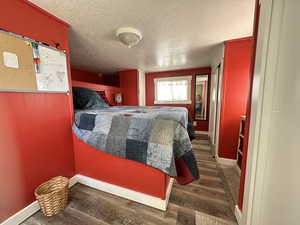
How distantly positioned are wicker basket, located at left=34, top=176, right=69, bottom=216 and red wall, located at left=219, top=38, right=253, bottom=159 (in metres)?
2.48

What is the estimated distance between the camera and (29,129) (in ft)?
3.87

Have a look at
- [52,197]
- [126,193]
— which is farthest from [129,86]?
[52,197]

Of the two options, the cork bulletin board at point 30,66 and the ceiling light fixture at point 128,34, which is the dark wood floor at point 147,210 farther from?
the ceiling light fixture at point 128,34

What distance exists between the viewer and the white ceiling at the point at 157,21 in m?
1.15

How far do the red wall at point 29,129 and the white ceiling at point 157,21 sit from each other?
0.64 ft

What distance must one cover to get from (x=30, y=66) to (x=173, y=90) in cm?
357

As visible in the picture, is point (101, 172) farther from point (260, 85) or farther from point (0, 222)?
point (260, 85)

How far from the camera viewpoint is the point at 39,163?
1275 mm

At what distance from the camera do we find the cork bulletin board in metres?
1.00

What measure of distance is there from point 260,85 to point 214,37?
1426 mm

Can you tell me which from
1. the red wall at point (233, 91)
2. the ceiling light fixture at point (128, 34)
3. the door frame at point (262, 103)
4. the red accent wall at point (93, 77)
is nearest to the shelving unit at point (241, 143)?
the red wall at point (233, 91)

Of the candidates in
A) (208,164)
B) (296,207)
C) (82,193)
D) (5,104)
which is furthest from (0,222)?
(208,164)

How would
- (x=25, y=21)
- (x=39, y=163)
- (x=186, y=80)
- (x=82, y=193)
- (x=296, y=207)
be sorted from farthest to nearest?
A: (x=186, y=80), (x=82, y=193), (x=39, y=163), (x=25, y=21), (x=296, y=207)

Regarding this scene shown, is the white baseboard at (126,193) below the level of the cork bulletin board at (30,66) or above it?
below
